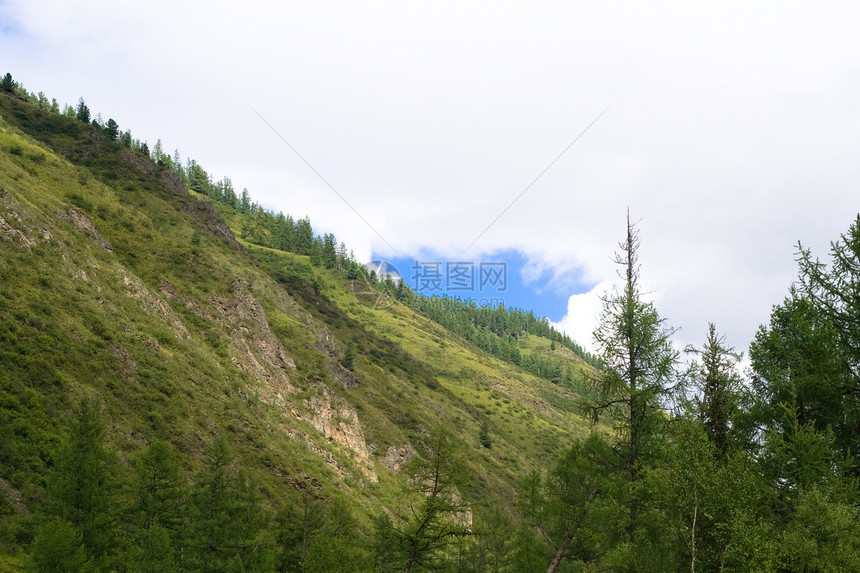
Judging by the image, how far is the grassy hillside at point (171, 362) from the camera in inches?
1091

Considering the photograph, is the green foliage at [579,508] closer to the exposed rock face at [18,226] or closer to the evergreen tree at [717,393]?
the evergreen tree at [717,393]

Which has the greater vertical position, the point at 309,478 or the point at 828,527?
the point at 828,527

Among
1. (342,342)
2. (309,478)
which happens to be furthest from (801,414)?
(342,342)

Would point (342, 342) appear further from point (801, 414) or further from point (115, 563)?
point (801, 414)

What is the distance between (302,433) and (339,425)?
692 cm

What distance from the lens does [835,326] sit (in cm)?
1395

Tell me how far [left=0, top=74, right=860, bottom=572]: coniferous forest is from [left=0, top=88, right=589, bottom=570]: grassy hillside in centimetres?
25

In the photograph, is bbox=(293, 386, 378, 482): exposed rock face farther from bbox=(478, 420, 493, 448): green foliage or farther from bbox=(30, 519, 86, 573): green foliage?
bbox=(30, 519, 86, 573): green foliage

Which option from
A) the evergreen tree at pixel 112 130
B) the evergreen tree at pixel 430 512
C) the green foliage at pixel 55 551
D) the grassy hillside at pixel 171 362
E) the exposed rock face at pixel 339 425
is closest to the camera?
the evergreen tree at pixel 430 512

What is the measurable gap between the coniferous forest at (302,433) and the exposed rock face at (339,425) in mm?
289

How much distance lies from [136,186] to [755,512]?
3331 inches

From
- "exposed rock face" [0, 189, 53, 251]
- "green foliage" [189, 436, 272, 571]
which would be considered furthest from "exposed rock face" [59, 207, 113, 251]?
"green foliage" [189, 436, 272, 571]

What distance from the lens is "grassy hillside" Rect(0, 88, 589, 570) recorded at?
27.7 metres

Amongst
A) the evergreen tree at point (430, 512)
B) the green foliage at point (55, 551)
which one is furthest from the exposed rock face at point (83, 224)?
the evergreen tree at point (430, 512)
